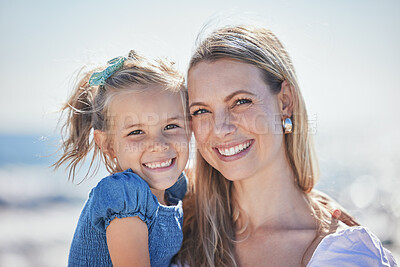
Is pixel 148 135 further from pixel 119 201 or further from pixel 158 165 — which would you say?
pixel 119 201

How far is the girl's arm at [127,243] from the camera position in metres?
2.23

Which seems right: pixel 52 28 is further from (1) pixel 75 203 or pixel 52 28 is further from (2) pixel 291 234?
(2) pixel 291 234

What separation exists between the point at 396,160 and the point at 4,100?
1352 cm

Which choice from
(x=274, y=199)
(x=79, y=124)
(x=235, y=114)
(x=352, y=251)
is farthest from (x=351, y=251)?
(x=79, y=124)

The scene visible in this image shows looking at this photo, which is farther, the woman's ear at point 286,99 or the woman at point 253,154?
the woman's ear at point 286,99

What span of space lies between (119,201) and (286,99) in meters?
1.27

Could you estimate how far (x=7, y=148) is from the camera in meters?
14.9

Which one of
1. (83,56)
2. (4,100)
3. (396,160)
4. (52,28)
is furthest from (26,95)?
(83,56)

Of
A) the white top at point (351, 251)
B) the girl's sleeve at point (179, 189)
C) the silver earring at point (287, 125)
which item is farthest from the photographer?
the girl's sleeve at point (179, 189)

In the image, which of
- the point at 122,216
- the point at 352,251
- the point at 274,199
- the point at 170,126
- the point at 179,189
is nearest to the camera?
the point at 352,251

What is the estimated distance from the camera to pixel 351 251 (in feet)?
7.06

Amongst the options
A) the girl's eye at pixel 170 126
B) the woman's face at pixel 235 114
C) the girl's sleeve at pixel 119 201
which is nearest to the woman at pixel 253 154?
the woman's face at pixel 235 114

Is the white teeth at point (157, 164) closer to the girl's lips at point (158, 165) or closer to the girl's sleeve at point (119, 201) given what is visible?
the girl's lips at point (158, 165)

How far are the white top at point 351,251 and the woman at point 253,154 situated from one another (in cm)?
23
